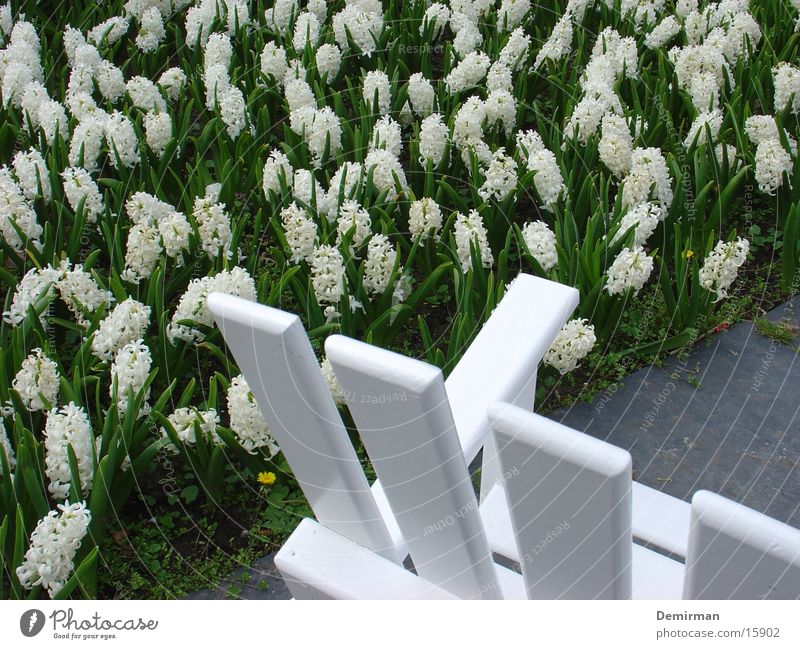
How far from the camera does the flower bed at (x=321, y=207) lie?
2.43 metres

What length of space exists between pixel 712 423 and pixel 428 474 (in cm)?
174

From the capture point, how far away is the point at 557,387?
9.34ft

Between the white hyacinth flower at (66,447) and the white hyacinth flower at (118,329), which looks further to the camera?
the white hyacinth flower at (118,329)

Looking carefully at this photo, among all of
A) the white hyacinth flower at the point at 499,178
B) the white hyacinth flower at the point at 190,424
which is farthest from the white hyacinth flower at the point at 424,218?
the white hyacinth flower at the point at 190,424

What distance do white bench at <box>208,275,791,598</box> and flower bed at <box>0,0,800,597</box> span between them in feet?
2.43

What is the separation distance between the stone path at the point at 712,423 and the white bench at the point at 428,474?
78cm

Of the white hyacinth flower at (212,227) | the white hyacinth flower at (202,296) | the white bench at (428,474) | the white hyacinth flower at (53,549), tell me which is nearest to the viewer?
the white bench at (428,474)

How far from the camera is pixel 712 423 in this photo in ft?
8.91

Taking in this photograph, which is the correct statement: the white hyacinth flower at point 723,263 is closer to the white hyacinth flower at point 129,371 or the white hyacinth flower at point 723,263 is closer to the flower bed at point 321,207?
the flower bed at point 321,207

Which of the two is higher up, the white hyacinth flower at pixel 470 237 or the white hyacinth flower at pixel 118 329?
the white hyacinth flower at pixel 470 237

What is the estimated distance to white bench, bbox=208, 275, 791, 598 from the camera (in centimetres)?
107

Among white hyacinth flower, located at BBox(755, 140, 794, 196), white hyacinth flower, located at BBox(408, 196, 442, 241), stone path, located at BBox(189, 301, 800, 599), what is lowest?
stone path, located at BBox(189, 301, 800, 599)

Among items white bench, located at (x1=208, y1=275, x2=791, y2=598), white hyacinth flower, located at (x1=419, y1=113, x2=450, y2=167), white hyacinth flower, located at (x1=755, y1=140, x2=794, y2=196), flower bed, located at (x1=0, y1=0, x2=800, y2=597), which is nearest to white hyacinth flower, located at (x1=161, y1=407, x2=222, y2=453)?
flower bed, located at (x1=0, y1=0, x2=800, y2=597)

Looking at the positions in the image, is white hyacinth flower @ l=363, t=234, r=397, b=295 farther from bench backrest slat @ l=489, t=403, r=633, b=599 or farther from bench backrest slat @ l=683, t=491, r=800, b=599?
bench backrest slat @ l=683, t=491, r=800, b=599
